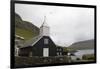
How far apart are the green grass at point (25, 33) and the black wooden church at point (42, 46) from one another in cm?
4

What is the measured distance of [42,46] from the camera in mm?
2115

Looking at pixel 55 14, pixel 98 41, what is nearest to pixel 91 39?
Answer: pixel 98 41

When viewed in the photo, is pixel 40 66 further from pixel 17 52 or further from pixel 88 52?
pixel 88 52

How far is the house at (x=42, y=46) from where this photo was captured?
2057 millimetres

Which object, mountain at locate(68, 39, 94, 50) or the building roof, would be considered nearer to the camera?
the building roof

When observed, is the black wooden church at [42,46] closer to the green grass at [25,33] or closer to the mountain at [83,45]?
the green grass at [25,33]

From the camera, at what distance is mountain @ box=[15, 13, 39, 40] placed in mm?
2017

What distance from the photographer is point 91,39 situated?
7.60 feet

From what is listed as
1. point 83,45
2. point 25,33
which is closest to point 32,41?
point 25,33

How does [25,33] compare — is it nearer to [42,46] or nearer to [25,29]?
[25,29]

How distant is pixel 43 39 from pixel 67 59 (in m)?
0.36

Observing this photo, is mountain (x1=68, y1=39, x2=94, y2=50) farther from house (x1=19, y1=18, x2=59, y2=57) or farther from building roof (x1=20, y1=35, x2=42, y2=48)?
building roof (x1=20, y1=35, x2=42, y2=48)

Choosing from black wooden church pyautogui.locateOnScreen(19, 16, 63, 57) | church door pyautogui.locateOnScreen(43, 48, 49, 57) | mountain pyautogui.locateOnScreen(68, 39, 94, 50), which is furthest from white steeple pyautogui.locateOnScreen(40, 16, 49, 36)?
mountain pyautogui.locateOnScreen(68, 39, 94, 50)

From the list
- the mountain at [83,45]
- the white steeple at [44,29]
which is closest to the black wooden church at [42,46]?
the white steeple at [44,29]
